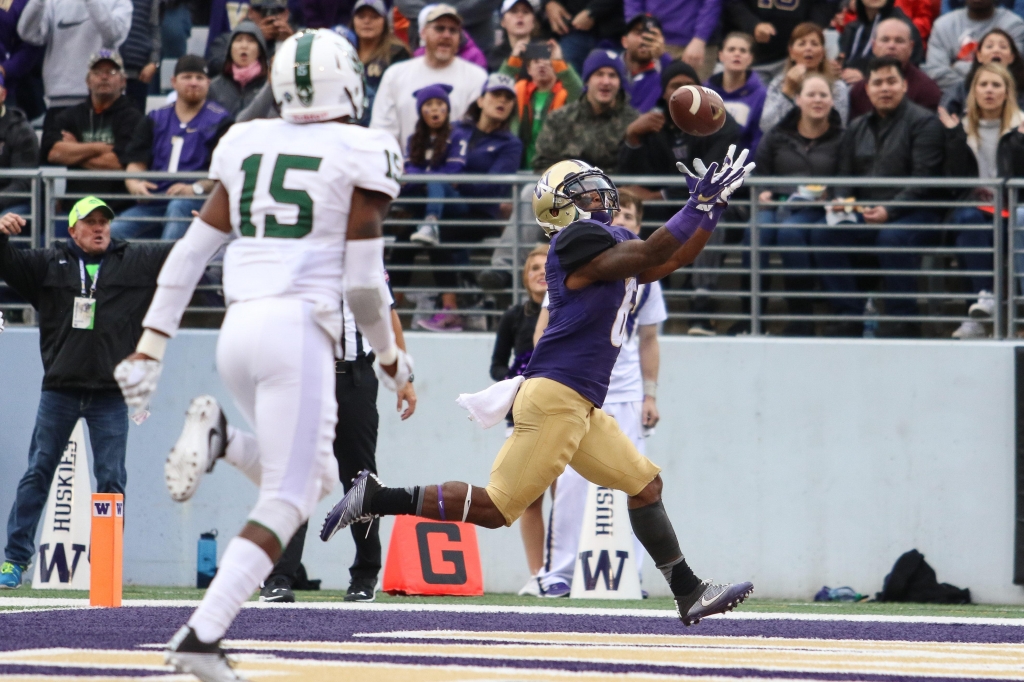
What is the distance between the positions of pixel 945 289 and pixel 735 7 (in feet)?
8.81

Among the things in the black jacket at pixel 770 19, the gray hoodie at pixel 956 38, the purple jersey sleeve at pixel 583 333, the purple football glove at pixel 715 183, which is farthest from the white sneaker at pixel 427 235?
the purple football glove at pixel 715 183

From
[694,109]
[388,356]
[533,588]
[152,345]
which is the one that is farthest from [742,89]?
[152,345]

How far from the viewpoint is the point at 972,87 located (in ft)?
29.5

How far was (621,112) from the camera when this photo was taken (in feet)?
31.2

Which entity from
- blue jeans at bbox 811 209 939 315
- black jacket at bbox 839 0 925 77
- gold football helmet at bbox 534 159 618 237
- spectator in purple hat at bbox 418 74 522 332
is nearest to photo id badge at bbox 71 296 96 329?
spectator in purple hat at bbox 418 74 522 332

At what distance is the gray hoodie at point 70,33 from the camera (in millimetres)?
11188

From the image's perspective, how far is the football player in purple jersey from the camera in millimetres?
5605

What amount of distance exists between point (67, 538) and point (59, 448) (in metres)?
0.51

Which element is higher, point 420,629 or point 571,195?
point 571,195

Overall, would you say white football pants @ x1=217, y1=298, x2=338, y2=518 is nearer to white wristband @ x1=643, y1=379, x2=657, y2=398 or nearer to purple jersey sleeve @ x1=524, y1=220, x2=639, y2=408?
purple jersey sleeve @ x1=524, y1=220, x2=639, y2=408

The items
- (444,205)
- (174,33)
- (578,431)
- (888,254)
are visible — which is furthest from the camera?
(174,33)

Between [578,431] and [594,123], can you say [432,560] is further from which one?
[594,123]

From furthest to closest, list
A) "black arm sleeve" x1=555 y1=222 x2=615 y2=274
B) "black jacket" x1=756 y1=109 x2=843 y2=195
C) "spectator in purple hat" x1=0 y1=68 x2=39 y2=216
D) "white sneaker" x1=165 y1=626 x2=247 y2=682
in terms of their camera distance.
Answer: "spectator in purple hat" x1=0 y1=68 x2=39 y2=216
"black jacket" x1=756 y1=109 x2=843 y2=195
"black arm sleeve" x1=555 y1=222 x2=615 y2=274
"white sneaker" x1=165 y1=626 x2=247 y2=682

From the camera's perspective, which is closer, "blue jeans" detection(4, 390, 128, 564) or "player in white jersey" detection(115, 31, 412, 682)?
"player in white jersey" detection(115, 31, 412, 682)
